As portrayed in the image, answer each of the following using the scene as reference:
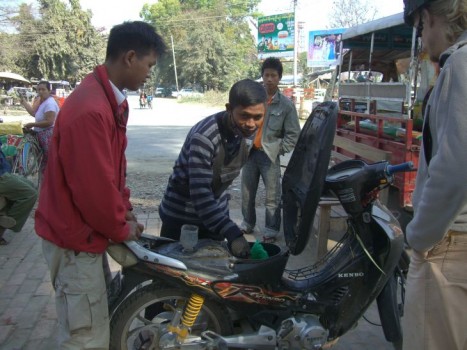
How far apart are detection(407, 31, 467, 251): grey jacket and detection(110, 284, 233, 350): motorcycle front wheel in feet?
4.05

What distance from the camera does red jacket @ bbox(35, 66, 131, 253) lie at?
182 centimetres

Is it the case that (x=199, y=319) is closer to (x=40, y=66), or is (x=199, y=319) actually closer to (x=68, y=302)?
(x=68, y=302)

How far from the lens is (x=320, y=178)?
7.01ft

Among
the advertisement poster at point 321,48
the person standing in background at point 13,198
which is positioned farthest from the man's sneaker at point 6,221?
the advertisement poster at point 321,48

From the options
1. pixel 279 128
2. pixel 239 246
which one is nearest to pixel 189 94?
pixel 279 128

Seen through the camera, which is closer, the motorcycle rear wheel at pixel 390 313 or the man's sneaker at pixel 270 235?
the motorcycle rear wheel at pixel 390 313

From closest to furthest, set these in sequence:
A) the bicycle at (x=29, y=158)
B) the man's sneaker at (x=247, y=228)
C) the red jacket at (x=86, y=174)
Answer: the red jacket at (x=86, y=174), the man's sneaker at (x=247, y=228), the bicycle at (x=29, y=158)

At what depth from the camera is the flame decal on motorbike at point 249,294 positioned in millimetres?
2303

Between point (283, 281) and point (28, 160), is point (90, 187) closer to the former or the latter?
point (283, 281)

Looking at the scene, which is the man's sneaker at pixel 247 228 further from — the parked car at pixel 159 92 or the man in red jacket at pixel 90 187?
the parked car at pixel 159 92

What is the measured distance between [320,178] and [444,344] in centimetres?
86

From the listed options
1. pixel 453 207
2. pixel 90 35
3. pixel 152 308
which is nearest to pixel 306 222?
pixel 453 207

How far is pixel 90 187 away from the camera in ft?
6.03

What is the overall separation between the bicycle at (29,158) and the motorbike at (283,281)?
539cm
